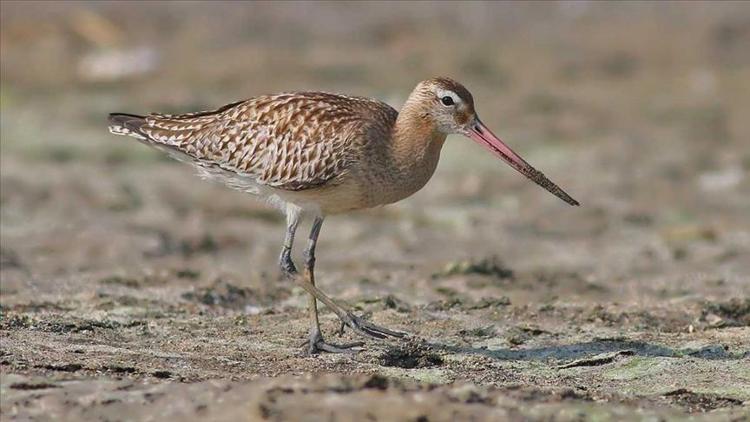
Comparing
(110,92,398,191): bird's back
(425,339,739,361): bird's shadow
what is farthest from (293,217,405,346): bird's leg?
(110,92,398,191): bird's back

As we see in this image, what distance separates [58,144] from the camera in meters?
14.9

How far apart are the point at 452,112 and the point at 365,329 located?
4.74 feet

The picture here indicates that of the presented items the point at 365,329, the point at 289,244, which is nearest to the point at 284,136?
the point at 289,244

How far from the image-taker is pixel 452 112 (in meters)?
8.54

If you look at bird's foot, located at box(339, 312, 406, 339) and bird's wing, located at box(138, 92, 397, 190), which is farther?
bird's wing, located at box(138, 92, 397, 190)

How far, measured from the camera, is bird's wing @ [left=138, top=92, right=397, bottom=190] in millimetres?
8359

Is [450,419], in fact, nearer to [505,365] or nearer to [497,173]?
[505,365]

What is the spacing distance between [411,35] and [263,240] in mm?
8068

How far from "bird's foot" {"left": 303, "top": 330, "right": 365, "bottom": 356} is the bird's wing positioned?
0.94m

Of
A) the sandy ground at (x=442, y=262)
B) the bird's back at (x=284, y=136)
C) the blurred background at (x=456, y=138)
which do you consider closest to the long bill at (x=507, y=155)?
the bird's back at (x=284, y=136)

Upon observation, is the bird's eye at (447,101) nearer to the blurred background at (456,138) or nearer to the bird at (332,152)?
the bird at (332,152)

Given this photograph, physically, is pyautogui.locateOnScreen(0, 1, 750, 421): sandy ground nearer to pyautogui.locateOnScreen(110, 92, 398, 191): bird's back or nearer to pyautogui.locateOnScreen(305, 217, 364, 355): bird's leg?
pyautogui.locateOnScreen(305, 217, 364, 355): bird's leg

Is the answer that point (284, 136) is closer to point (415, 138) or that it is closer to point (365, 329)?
point (415, 138)

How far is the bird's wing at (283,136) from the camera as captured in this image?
8.36 meters
